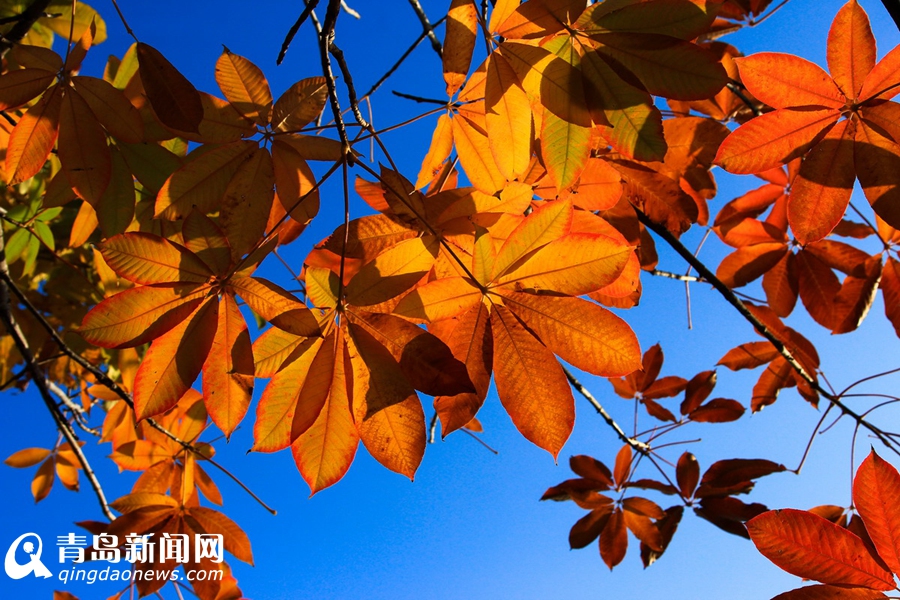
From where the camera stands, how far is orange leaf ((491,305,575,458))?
0.87m

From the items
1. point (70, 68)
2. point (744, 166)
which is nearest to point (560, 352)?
point (744, 166)

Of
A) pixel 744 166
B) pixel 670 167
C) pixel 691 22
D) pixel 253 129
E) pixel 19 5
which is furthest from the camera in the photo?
pixel 19 5

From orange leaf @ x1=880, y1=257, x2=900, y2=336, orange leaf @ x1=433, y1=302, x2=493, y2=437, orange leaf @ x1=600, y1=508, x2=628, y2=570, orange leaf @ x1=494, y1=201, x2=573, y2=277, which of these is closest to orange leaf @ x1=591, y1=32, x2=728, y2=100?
orange leaf @ x1=494, y1=201, x2=573, y2=277

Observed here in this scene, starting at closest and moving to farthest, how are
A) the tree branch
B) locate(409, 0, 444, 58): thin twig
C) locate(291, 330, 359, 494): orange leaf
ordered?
1. locate(291, 330, 359, 494): orange leaf
2. locate(409, 0, 444, 58): thin twig
3. the tree branch

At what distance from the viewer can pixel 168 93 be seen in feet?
3.22

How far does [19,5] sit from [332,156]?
1.61 metres

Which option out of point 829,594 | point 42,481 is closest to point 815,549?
point 829,594

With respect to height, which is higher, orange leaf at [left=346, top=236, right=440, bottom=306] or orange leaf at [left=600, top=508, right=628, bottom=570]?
orange leaf at [left=346, top=236, right=440, bottom=306]

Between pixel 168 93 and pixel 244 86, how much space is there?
0.20 m

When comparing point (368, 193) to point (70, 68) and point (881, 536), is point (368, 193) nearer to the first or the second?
point (70, 68)

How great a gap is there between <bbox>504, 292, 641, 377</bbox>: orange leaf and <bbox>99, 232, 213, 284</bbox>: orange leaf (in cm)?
54

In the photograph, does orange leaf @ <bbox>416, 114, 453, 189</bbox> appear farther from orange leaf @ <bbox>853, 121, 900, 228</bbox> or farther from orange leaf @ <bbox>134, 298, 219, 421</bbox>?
orange leaf @ <bbox>853, 121, 900, 228</bbox>

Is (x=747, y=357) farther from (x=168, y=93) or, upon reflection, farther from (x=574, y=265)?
(x=168, y=93)

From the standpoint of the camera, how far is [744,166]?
97 centimetres
